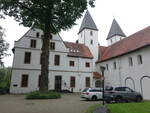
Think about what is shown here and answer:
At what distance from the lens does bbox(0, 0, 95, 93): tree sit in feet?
57.5

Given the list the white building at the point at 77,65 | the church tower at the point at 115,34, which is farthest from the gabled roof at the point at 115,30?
the white building at the point at 77,65

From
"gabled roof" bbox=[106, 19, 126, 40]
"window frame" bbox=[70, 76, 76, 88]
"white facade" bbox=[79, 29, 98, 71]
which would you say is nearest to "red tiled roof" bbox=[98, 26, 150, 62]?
"white facade" bbox=[79, 29, 98, 71]

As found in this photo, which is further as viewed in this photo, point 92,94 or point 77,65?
point 77,65

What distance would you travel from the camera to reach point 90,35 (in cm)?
3856

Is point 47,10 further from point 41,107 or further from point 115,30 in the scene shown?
point 115,30

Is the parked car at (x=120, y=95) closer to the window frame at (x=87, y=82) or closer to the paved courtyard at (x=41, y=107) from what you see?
the paved courtyard at (x=41, y=107)

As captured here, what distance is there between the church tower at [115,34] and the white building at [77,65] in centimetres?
1486

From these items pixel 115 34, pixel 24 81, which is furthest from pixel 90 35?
pixel 24 81

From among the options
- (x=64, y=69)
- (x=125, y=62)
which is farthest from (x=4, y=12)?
(x=125, y=62)

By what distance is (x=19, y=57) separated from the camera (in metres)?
26.1

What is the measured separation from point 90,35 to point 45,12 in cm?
2189

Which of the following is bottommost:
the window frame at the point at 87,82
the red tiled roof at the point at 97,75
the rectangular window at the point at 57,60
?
the window frame at the point at 87,82

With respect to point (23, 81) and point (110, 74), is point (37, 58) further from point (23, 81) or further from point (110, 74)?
point (110, 74)

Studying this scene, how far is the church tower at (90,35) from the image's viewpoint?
36969mm
